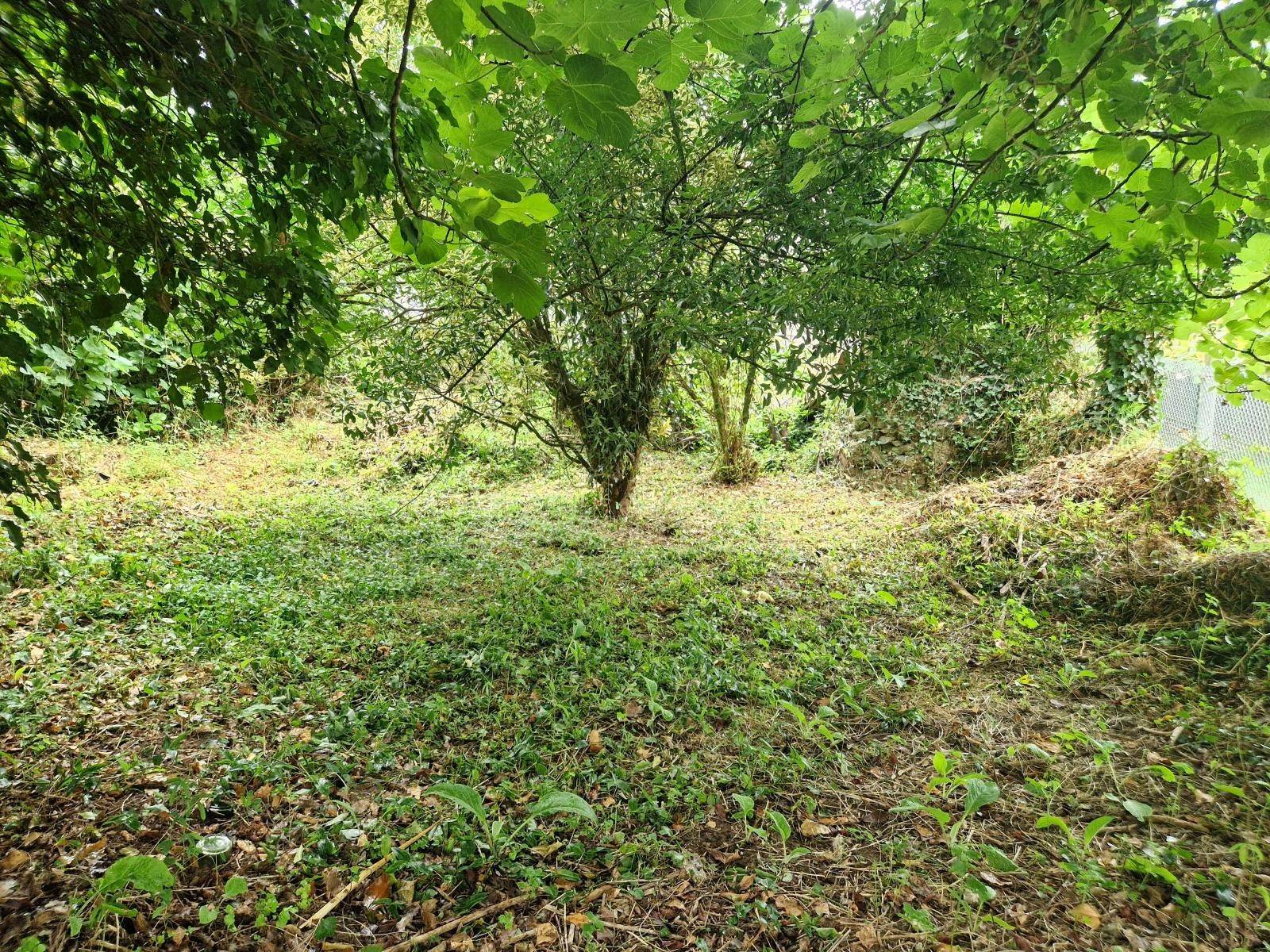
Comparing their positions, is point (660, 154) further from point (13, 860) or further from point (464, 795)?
point (13, 860)

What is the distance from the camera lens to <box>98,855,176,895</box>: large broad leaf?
1.83 metres

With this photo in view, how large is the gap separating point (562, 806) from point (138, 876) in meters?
1.34

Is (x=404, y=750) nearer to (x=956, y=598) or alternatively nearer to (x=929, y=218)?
(x=929, y=218)

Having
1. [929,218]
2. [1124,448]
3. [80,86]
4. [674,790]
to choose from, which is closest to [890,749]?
[674,790]

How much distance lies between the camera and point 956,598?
4.91m

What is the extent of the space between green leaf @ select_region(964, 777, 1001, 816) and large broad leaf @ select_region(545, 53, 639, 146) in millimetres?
2641

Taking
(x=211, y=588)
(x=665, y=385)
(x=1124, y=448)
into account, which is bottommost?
(x=211, y=588)

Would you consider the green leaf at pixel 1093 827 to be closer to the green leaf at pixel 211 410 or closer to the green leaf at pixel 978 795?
the green leaf at pixel 978 795

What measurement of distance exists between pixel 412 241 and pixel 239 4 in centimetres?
89

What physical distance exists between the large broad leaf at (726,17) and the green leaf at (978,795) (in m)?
2.65

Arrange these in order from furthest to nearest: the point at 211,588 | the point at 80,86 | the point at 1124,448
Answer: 1. the point at 1124,448
2. the point at 211,588
3. the point at 80,86

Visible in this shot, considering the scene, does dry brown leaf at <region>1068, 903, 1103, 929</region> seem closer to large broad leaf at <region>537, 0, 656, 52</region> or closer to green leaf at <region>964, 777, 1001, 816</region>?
green leaf at <region>964, 777, 1001, 816</region>

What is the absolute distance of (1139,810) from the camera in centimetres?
236

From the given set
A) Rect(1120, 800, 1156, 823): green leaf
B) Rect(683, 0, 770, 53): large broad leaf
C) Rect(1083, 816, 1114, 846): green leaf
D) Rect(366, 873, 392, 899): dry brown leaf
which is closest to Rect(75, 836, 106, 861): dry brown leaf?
Rect(366, 873, 392, 899): dry brown leaf
